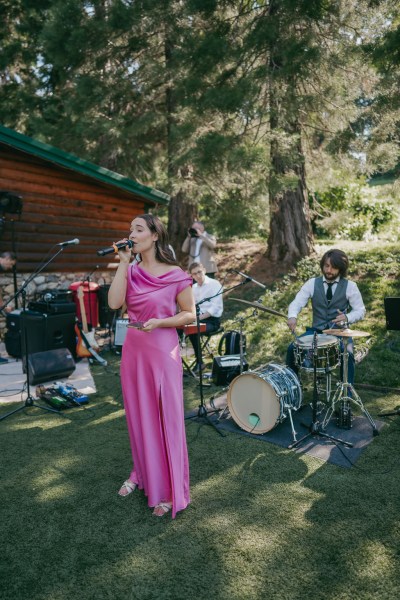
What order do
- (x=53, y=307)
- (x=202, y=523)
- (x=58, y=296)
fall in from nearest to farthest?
(x=202, y=523)
(x=53, y=307)
(x=58, y=296)

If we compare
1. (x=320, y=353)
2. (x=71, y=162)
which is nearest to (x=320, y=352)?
(x=320, y=353)

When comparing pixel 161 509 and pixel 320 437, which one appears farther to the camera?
pixel 320 437

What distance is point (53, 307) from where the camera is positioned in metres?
7.36

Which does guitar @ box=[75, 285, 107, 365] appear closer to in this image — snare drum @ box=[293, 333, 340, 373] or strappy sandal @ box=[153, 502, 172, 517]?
snare drum @ box=[293, 333, 340, 373]

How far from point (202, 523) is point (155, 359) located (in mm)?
1127

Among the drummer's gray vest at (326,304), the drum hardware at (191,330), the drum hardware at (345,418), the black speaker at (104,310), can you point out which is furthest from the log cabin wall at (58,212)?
the drum hardware at (345,418)

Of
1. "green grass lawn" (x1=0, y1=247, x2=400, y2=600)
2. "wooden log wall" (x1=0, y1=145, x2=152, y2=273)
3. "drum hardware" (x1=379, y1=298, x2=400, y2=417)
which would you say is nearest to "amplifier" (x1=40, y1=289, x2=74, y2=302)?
"wooden log wall" (x1=0, y1=145, x2=152, y2=273)

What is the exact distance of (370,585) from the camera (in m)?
2.49

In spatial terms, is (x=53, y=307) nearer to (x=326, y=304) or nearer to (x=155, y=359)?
(x=326, y=304)

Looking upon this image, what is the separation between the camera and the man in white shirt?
6.55 metres

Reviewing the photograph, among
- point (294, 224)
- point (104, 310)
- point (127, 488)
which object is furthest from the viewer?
point (294, 224)

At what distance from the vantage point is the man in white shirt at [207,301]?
258 inches

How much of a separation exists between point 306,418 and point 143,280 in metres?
2.75

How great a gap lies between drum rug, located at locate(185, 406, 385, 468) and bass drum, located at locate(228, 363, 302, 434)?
0.43 ft
